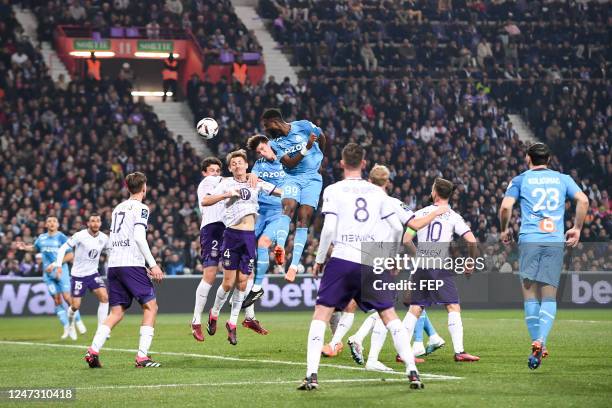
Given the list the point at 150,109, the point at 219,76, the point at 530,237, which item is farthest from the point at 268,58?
the point at 530,237

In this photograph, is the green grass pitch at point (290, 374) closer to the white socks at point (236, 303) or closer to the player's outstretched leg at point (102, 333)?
the player's outstretched leg at point (102, 333)

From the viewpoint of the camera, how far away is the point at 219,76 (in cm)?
3875

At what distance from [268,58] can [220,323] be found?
19.4 m

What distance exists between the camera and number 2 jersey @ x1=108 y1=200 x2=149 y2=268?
1310cm

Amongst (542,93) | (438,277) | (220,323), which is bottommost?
(220,323)

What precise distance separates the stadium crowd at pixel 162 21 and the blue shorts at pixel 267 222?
75.6ft

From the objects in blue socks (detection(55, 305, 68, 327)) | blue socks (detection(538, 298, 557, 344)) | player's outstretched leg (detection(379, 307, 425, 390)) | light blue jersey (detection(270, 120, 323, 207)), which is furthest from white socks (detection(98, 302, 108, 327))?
player's outstretched leg (detection(379, 307, 425, 390))

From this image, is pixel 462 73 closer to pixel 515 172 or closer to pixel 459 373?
pixel 515 172

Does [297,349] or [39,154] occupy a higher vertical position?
[39,154]

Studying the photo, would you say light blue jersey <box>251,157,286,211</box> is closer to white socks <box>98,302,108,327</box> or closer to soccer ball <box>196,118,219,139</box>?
soccer ball <box>196,118,219,139</box>

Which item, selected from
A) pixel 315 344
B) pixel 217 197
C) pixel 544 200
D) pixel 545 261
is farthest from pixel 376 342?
pixel 217 197

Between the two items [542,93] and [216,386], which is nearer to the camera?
[216,386]

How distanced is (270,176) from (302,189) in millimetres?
641

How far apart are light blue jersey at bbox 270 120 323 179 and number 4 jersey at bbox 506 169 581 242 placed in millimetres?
3918
